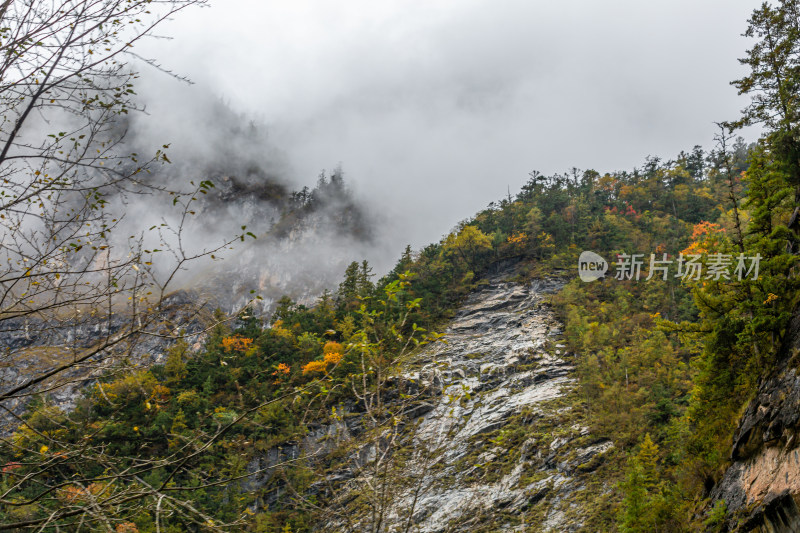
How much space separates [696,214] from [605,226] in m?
10.7

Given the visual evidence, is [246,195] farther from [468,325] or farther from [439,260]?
[468,325]

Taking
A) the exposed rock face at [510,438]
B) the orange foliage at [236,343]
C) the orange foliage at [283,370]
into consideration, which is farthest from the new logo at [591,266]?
the orange foliage at [236,343]

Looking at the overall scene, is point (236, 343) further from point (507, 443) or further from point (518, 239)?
point (518, 239)

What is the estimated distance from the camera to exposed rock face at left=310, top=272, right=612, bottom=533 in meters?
15.1

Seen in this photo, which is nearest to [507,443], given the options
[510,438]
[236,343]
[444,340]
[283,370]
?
[510,438]

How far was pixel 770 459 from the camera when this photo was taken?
802cm

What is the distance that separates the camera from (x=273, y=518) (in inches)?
752

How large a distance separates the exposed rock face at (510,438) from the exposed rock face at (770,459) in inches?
189

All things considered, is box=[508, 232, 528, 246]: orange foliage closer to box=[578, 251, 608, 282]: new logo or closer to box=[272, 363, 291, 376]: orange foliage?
box=[578, 251, 608, 282]: new logo

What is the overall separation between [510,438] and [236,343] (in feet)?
59.8

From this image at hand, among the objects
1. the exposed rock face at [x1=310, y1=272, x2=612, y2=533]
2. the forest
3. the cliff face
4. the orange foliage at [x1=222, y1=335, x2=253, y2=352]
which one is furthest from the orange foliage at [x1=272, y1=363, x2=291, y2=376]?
the exposed rock face at [x1=310, y1=272, x2=612, y2=533]

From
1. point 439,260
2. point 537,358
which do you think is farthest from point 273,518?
point 439,260

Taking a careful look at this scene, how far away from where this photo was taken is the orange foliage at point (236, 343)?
92.8ft

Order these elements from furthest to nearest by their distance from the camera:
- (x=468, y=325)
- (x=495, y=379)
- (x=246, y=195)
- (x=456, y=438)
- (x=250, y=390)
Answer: (x=246, y=195), (x=468, y=325), (x=250, y=390), (x=495, y=379), (x=456, y=438)
